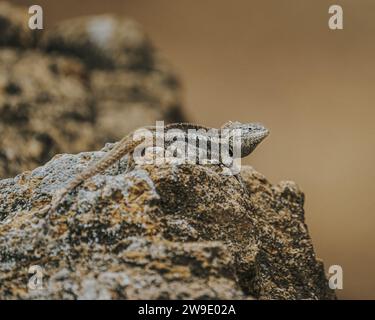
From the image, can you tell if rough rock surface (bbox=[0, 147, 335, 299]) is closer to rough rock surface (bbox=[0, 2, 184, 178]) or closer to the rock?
rough rock surface (bbox=[0, 2, 184, 178])

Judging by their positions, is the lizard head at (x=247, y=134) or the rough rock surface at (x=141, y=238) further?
the lizard head at (x=247, y=134)

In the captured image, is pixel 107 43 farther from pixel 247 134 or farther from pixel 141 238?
pixel 141 238

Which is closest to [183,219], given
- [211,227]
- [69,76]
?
[211,227]

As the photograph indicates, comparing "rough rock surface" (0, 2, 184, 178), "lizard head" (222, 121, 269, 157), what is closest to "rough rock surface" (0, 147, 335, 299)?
"lizard head" (222, 121, 269, 157)

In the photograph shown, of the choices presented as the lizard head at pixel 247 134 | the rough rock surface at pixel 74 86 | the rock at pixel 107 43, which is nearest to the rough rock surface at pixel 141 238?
the lizard head at pixel 247 134

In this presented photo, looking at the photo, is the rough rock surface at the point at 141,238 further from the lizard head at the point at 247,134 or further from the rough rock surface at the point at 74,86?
the rough rock surface at the point at 74,86
